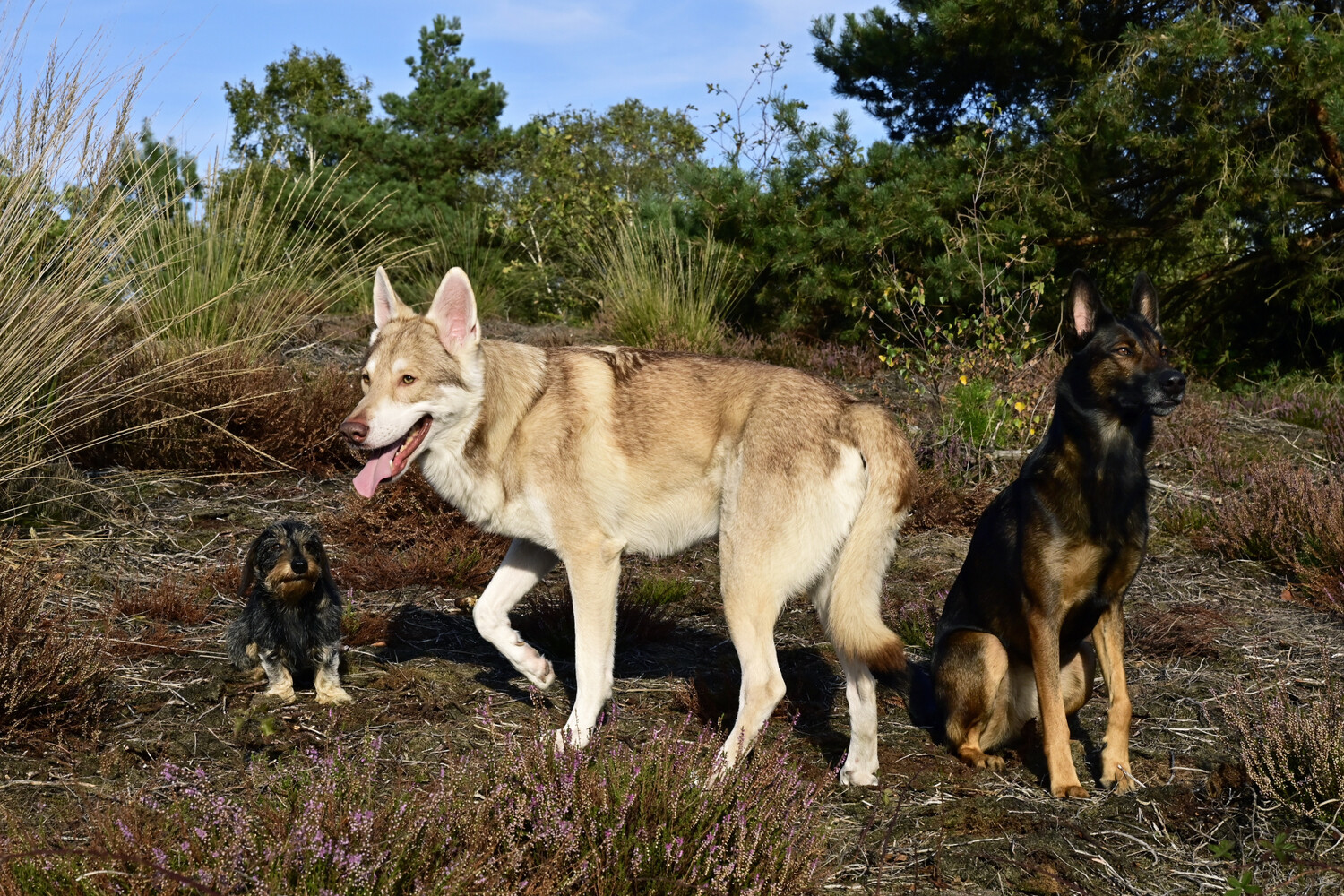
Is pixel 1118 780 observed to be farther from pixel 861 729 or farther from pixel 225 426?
pixel 225 426

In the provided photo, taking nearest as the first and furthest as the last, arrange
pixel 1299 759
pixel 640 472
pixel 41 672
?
pixel 1299 759 → pixel 41 672 → pixel 640 472

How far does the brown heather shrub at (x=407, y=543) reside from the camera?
6.61 m

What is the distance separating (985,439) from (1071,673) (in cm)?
443

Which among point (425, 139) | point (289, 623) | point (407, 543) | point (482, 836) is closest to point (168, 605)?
point (289, 623)

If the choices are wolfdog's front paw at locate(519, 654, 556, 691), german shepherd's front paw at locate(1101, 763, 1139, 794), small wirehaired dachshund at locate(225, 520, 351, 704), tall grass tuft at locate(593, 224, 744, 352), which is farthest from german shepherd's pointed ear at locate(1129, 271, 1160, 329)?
tall grass tuft at locate(593, 224, 744, 352)

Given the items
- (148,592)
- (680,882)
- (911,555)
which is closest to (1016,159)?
(911,555)

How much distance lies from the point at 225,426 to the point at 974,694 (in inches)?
240

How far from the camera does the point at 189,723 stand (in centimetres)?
452

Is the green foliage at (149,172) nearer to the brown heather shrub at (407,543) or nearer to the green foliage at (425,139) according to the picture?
the brown heather shrub at (407,543)

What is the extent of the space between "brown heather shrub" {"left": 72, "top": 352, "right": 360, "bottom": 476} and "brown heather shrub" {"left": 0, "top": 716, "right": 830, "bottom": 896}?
5.11 m

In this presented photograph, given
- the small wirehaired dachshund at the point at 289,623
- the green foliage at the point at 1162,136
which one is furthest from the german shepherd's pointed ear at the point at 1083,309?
the green foliage at the point at 1162,136

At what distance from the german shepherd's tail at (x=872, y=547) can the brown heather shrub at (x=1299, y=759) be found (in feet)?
4.23

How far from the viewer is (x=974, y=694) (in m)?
4.28

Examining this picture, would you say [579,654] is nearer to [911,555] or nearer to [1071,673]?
[1071,673]
